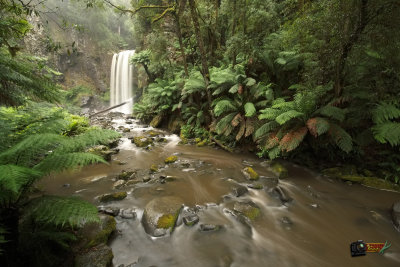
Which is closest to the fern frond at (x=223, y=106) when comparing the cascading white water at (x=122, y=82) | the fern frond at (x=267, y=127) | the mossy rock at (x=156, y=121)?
the fern frond at (x=267, y=127)

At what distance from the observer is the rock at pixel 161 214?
105 inches

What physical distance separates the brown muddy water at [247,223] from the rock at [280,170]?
0.42 feet

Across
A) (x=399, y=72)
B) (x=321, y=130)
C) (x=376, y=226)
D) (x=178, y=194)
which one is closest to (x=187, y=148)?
(x=178, y=194)

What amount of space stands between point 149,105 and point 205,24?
501cm

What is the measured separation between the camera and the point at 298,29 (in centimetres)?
451

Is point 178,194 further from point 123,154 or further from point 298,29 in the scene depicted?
point 298,29

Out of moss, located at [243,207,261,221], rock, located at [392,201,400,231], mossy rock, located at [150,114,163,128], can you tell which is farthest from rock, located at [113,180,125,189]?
mossy rock, located at [150,114,163,128]

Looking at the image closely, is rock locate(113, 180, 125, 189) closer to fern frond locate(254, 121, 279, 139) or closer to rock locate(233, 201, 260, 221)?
rock locate(233, 201, 260, 221)

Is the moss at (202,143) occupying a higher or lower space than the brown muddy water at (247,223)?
higher

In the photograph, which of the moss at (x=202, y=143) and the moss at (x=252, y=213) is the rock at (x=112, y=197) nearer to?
the moss at (x=252, y=213)

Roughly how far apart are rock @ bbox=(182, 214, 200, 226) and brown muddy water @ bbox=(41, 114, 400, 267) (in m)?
0.06

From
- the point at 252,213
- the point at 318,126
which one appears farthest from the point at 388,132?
the point at 252,213

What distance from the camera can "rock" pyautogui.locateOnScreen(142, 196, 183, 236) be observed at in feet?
8.73

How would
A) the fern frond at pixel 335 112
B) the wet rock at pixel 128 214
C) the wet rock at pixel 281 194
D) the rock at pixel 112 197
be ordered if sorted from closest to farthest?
the wet rock at pixel 128 214
the rock at pixel 112 197
the wet rock at pixel 281 194
the fern frond at pixel 335 112
